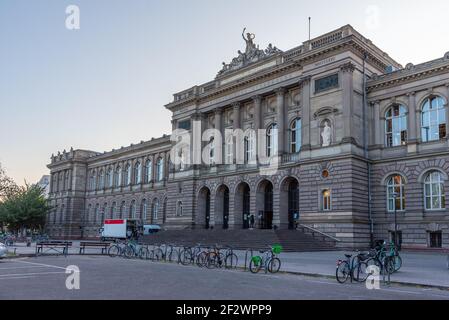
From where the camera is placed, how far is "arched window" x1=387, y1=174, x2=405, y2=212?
39078 mm

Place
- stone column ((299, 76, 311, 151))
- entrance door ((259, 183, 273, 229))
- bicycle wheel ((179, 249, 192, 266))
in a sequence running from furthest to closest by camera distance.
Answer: entrance door ((259, 183, 273, 229)) → stone column ((299, 76, 311, 151)) → bicycle wheel ((179, 249, 192, 266))

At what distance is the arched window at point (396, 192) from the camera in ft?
128

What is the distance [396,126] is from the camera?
41.0 m

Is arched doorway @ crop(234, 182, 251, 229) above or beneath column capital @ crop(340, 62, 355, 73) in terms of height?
beneath

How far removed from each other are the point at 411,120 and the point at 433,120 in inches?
68.2

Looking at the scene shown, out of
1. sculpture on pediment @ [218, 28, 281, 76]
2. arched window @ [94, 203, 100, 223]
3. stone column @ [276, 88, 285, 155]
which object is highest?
sculpture on pediment @ [218, 28, 281, 76]

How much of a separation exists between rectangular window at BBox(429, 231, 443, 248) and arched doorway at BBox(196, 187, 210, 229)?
26.7m

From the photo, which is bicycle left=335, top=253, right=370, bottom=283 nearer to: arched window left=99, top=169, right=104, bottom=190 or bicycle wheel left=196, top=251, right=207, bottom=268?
bicycle wheel left=196, top=251, right=207, bottom=268

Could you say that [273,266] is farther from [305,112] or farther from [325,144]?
[305,112]

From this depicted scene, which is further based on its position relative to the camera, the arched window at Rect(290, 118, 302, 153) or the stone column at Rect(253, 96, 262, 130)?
the stone column at Rect(253, 96, 262, 130)

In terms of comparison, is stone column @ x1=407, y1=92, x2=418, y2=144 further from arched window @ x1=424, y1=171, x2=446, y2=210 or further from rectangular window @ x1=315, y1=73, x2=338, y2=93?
rectangular window @ x1=315, y1=73, x2=338, y2=93

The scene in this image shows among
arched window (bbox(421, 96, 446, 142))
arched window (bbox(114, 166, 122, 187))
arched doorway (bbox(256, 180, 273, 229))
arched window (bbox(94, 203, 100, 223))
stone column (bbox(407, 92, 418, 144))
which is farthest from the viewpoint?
arched window (bbox(94, 203, 100, 223))

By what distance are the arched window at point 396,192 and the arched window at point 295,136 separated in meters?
10.2

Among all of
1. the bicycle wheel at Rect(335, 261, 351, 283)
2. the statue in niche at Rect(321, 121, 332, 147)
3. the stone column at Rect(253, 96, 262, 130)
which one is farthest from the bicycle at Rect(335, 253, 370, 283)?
the stone column at Rect(253, 96, 262, 130)
